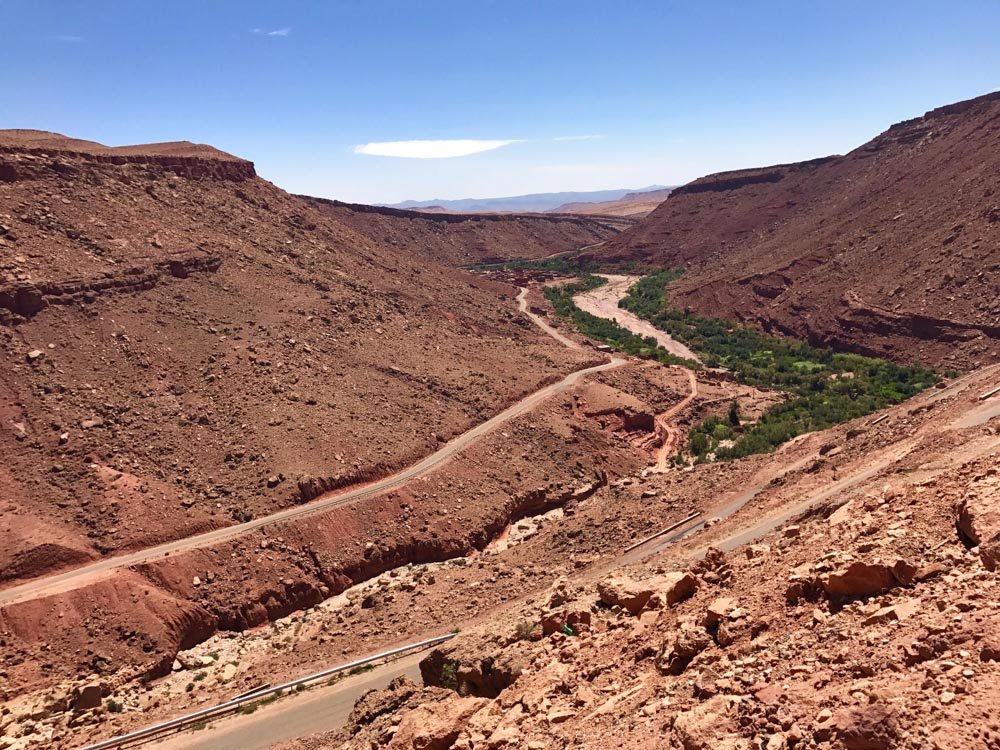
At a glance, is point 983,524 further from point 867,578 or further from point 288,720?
point 288,720

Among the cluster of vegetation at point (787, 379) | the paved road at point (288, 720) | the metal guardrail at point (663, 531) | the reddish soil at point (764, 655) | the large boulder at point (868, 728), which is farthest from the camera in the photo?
the cluster of vegetation at point (787, 379)

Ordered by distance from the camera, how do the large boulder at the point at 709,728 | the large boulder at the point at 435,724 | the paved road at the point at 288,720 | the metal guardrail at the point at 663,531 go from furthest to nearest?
the metal guardrail at the point at 663,531 < the paved road at the point at 288,720 < the large boulder at the point at 435,724 < the large boulder at the point at 709,728

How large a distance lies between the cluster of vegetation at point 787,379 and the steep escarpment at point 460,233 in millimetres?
60885

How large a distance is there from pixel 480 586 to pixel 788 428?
26820 millimetres

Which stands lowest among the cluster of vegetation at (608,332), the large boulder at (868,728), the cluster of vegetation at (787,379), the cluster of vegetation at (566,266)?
the cluster of vegetation at (787,379)

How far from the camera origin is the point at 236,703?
22594 mm

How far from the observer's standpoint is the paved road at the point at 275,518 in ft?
88.8

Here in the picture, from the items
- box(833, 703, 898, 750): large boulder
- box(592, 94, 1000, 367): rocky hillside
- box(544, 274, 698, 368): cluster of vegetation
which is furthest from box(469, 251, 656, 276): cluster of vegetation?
box(833, 703, 898, 750): large boulder

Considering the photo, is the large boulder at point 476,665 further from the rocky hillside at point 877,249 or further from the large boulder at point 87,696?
the rocky hillside at point 877,249

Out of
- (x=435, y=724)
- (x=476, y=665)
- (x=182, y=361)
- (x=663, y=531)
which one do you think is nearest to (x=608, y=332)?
(x=182, y=361)

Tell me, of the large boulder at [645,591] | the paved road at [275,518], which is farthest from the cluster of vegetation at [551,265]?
the large boulder at [645,591]

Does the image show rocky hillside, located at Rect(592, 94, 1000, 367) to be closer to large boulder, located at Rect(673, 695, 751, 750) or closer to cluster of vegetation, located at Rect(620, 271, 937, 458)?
cluster of vegetation, located at Rect(620, 271, 937, 458)

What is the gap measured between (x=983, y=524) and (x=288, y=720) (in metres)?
19.9

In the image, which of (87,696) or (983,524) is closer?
(983,524)
